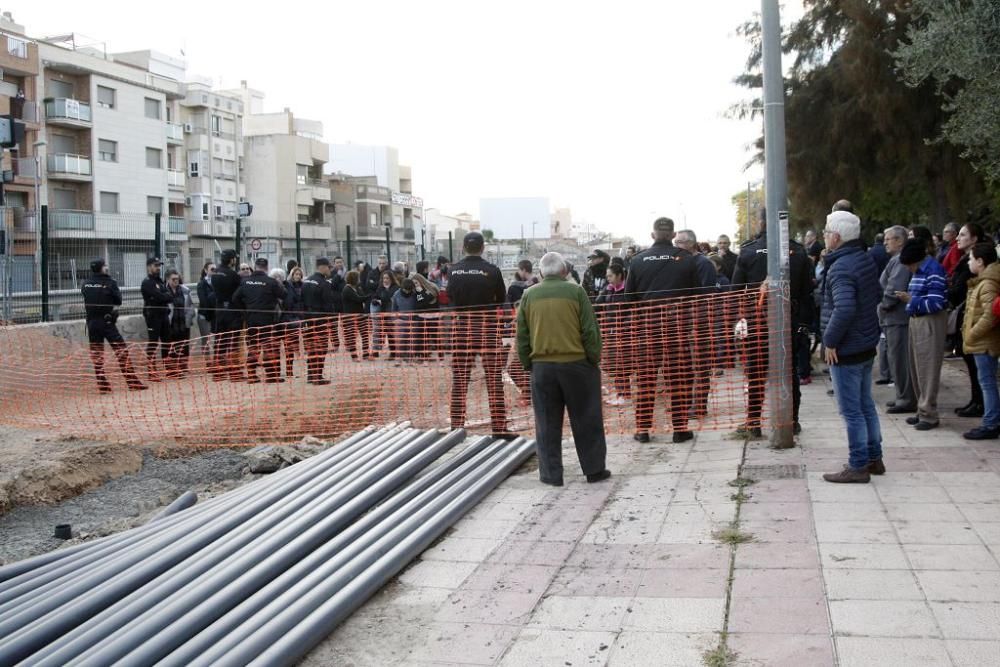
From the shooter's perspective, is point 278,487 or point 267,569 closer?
point 267,569

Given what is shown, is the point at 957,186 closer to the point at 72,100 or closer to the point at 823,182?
the point at 823,182

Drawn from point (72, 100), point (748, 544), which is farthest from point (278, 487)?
point (72, 100)

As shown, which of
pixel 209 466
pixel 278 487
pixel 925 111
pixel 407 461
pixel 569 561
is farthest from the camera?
pixel 925 111

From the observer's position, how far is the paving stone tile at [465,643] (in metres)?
4.35

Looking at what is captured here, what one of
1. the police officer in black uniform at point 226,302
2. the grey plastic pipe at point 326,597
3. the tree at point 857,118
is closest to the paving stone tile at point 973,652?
the grey plastic pipe at point 326,597

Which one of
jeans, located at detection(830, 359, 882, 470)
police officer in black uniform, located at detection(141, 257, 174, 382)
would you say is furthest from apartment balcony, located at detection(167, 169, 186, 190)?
jeans, located at detection(830, 359, 882, 470)

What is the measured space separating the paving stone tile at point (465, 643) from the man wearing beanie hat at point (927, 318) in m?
5.30

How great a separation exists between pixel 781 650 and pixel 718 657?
0.88 ft

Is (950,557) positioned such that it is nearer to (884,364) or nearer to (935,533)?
(935,533)

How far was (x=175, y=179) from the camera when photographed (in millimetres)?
57406

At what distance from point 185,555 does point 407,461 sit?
2.15 metres

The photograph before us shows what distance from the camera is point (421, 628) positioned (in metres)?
4.73

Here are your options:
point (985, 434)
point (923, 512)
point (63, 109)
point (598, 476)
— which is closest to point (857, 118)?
point (985, 434)

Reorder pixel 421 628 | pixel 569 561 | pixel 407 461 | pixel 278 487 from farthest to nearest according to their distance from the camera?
pixel 407 461 → pixel 278 487 → pixel 569 561 → pixel 421 628
